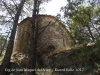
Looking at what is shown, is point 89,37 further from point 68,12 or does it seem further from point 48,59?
point 48,59

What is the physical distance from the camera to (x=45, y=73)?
894cm

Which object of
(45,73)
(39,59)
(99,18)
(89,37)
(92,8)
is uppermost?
(92,8)

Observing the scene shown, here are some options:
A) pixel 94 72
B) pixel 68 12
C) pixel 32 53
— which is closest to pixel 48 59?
pixel 32 53

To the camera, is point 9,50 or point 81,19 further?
point 9,50

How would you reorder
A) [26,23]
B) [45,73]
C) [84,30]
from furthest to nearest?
1. [26,23]
2. [45,73]
3. [84,30]

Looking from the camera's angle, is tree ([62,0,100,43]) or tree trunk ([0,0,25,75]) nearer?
tree ([62,0,100,43])

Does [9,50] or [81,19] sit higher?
[81,19]

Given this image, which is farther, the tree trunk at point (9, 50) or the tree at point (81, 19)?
the tree trunk at point (9, 50)

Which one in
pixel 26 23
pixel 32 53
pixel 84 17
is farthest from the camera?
pixel 26 23

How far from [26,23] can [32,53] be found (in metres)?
8.28

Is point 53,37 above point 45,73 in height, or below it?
above

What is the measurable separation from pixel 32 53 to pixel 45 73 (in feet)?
6.93

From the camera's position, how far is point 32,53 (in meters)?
7.54

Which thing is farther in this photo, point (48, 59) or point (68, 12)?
point (48, 59)
